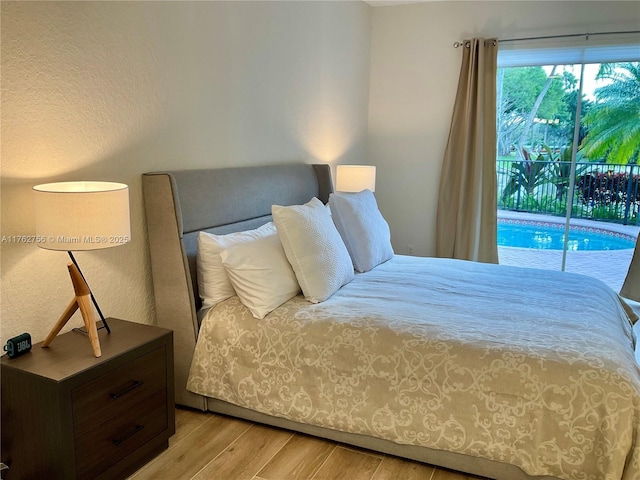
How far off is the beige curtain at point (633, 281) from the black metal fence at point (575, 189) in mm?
335

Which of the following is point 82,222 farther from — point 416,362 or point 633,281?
point 633,281

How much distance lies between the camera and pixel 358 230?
10.6 feet

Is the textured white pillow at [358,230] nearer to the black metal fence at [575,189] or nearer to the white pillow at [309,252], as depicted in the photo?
the white pillow at [309,252]

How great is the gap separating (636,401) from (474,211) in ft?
9.93

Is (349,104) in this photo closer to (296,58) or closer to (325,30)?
(325,30)

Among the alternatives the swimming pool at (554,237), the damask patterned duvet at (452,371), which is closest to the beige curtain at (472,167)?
the swimming pool at (554,237)

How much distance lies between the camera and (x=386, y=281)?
299 centimetres

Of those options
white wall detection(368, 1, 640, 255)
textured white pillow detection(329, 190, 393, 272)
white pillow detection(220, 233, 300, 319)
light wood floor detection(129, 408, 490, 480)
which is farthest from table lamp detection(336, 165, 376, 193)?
light wood floor detection(129, 408, 490, 480)

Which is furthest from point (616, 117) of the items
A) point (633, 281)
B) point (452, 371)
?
point (452, 371)

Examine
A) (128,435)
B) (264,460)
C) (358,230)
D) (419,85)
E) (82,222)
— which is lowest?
(264,460)

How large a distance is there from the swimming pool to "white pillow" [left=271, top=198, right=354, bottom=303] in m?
2.73

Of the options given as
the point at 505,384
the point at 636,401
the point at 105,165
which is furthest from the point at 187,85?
the point at 636,401

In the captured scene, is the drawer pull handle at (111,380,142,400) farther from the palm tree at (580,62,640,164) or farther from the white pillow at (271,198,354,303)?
the palm tree at (580,62,640,164)

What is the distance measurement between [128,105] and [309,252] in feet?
3.60
